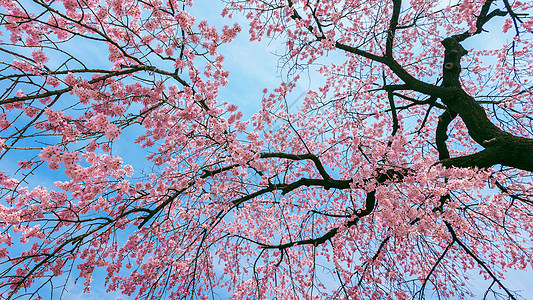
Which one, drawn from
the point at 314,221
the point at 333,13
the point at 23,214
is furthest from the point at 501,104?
the point at 23,214

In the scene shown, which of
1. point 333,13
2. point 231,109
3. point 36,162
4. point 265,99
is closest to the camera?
point 36,162

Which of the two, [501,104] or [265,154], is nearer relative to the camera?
[265,154]

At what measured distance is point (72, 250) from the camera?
3512 millimetres

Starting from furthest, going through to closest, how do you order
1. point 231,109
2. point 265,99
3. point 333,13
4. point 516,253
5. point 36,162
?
1. point 516,253
2. point 333,13
3. point 265,99
4. point 231,109
5. point 36,162

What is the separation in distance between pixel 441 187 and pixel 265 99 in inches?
138

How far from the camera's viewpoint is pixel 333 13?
Answer: 5.57 m

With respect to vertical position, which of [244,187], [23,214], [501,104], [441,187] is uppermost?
[501,104]

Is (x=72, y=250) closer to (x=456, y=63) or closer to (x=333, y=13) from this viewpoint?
(x=333, y=13)

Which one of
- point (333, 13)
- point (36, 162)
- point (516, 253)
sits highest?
point (333, 13)

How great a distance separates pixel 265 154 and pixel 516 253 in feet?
21.7

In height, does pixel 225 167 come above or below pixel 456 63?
below

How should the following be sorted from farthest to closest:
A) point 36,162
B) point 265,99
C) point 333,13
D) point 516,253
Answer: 1. point 516,253
2. point 333,13
3. point 265,99
4. point 36,162

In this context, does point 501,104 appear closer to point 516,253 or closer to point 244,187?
point 516,253

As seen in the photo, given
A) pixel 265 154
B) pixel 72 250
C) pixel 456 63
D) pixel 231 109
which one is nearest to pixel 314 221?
pixel 265 154
